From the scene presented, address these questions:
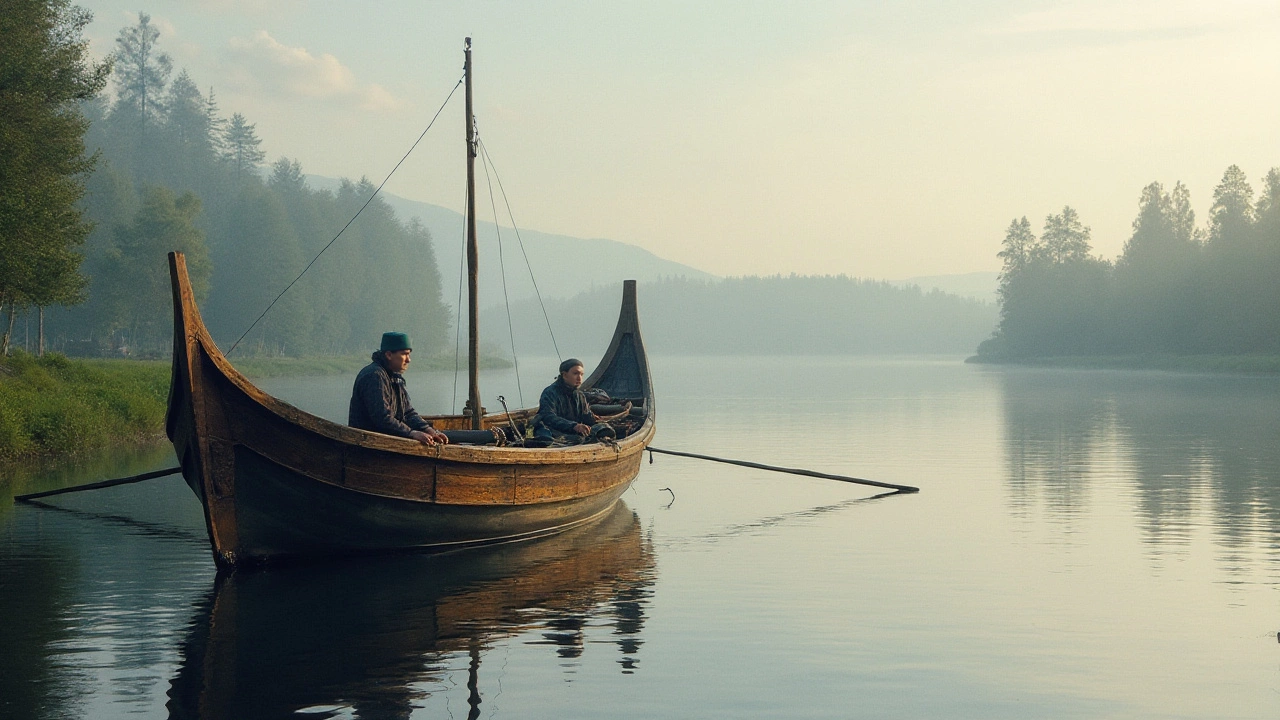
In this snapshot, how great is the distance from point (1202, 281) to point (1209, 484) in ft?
260

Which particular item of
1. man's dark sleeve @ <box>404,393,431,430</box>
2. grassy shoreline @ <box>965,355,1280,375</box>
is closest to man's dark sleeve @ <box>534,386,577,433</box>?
man's dark sleeve @ <box>404,393,431,430</box>

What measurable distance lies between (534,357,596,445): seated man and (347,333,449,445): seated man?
3.58 metres

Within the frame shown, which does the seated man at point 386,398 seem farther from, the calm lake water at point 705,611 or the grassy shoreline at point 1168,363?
the grassy shoreline at point 1168,363

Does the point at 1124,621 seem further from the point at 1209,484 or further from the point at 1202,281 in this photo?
the point at 1202,281

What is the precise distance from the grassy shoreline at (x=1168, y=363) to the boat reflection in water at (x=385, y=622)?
82.6 m

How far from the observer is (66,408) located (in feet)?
90.9

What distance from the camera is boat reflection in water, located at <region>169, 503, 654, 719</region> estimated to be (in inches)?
379

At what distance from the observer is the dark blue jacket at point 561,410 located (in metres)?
19.0

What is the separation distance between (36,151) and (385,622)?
27.1 m

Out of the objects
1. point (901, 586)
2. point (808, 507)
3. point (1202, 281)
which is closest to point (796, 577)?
point (901, 586)

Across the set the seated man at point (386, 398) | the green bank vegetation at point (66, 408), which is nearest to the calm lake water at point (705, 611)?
the seated man at point (386, 398)

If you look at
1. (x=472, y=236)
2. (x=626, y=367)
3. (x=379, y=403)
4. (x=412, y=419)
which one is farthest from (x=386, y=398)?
(x=626, y=367)

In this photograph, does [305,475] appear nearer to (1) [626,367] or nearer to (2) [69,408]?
(1) [626,367]

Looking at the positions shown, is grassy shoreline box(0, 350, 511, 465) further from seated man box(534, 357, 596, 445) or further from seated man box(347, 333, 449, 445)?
seated man box(347, 333, 449, 445)
